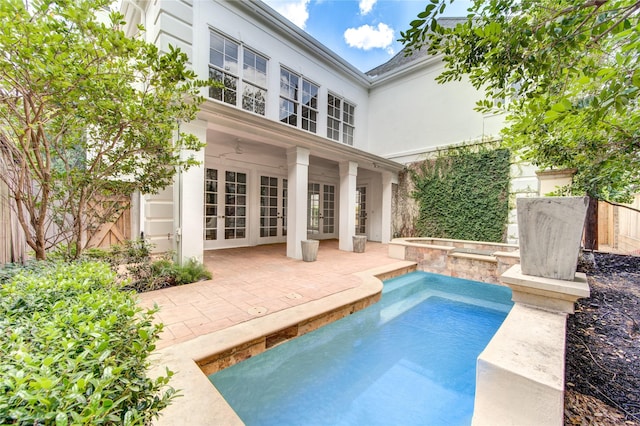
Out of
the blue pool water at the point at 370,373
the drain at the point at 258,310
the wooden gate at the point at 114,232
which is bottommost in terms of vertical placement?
the blue pool water at the point at 370,373

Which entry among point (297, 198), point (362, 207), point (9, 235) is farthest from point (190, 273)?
point (362, 207)

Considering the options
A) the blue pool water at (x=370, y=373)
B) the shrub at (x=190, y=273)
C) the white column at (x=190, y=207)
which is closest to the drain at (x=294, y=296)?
the blue pool water at (x=370, y=373)

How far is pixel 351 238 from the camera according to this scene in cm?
757

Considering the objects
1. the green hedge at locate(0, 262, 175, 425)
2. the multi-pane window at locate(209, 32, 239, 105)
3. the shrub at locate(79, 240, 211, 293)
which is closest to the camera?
the green hedge at locate(0, 262, 175, 425)

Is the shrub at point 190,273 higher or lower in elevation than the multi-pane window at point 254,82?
lower

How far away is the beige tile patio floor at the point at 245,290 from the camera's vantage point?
112 inches

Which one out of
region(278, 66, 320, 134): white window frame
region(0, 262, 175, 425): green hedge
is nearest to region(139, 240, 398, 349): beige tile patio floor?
region(0, 262, 175, 425): green hedge

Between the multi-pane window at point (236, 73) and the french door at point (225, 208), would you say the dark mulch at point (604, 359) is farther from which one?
the french door at point (225, 208)

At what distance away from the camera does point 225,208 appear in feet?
24.4

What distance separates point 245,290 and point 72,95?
3.03 metres

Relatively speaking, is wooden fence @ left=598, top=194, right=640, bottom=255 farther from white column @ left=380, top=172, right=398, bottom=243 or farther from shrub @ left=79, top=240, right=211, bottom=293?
shrub @ left=79, top=240, right=211, bottom=293

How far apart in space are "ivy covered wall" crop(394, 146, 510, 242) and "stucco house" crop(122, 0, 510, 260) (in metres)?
0.63

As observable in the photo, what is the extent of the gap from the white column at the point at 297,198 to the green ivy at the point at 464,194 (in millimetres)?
5022

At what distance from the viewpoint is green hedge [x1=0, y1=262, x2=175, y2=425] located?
2.27 ft
